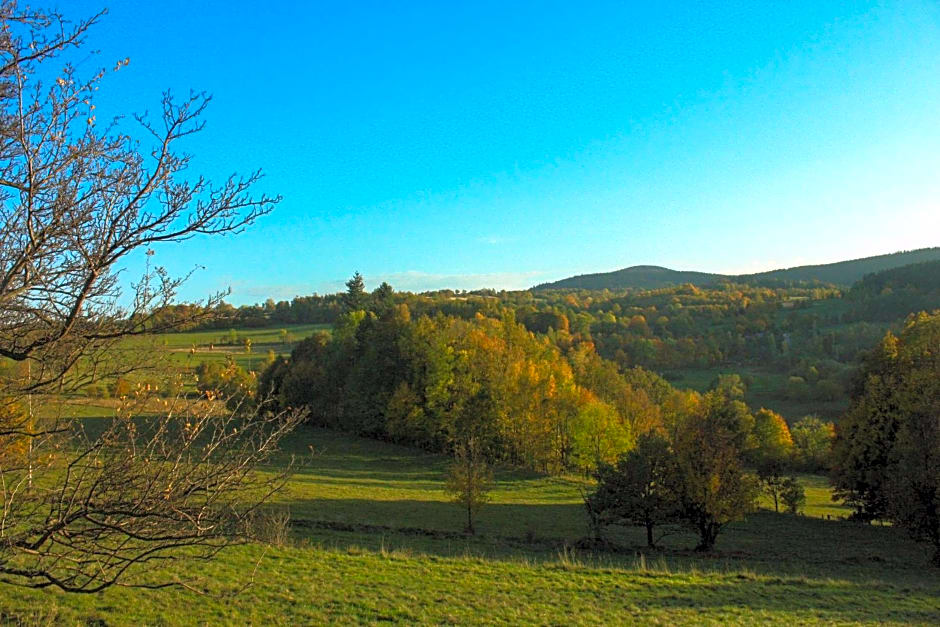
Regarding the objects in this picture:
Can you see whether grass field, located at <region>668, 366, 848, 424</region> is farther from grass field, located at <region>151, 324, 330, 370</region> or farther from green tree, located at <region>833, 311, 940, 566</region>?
grass field, located at <region>151, 324, 330, 370</region>

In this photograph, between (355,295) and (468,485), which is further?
(355,295)

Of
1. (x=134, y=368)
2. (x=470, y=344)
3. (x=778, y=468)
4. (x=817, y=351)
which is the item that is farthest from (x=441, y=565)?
(x=817, y=351)

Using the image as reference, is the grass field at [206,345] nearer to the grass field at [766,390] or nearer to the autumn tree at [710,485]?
the autumn tree at [710,485]

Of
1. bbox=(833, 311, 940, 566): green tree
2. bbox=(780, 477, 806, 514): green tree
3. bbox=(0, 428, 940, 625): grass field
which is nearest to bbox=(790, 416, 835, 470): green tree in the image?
bbox=(780, 477, 806, 514): green tree

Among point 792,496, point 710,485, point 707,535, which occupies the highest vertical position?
point 710,485

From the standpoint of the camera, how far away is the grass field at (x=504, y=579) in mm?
10281

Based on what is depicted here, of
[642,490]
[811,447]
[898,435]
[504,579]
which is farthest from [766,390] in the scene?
[504,579]

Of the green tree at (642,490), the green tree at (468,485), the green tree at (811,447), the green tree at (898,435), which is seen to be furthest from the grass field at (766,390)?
the green tree at (468,485)

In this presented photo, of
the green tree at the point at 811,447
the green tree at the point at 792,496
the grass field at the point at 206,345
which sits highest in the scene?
the grass field at the point at 206,345

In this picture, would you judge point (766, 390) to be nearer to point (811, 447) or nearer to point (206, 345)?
point (811, 447)

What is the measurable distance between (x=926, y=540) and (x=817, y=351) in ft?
326

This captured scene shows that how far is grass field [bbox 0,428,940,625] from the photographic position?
10281mm

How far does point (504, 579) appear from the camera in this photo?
1384cm

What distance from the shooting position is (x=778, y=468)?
114 feet
